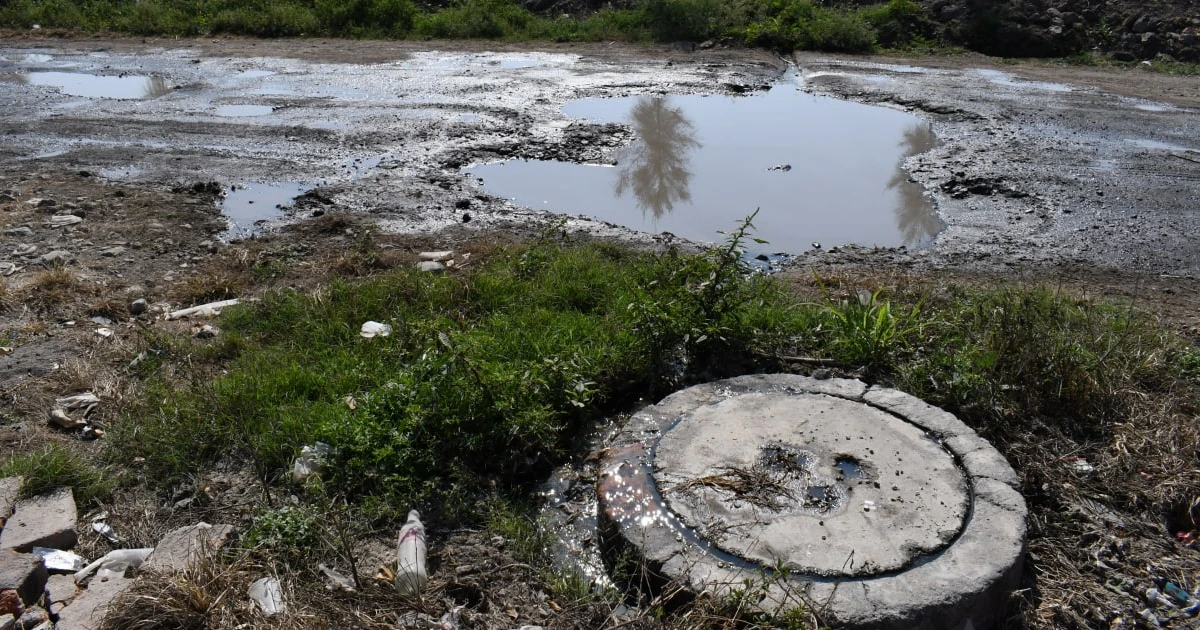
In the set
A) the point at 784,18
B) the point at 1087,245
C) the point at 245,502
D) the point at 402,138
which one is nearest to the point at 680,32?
the point at 784,18

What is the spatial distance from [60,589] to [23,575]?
12 cm

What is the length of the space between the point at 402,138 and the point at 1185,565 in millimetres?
6855

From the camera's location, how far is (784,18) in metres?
13.3

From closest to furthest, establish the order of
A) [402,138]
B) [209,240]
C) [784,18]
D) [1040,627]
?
[1040,627] < [209,240] < [402,138] < [784,18]

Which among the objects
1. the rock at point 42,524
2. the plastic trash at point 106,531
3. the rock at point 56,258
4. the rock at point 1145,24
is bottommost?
the plastic trash at point 106,531

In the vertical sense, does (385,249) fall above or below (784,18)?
below

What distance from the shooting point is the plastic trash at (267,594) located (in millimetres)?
2885

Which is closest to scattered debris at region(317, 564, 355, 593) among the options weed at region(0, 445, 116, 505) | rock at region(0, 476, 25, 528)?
weed at region(0, 445, 116, 505)

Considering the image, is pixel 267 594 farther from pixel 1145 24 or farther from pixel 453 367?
pixel 1145 24

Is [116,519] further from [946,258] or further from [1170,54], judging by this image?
[1170,54]

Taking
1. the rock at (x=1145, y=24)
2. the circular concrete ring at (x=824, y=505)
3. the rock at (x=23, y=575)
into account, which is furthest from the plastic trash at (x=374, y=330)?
the rock at (x=1145, y=24)

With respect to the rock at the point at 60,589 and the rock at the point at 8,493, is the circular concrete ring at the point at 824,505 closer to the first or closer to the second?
the rock at the point at 60,589

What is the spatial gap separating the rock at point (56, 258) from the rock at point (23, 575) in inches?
120

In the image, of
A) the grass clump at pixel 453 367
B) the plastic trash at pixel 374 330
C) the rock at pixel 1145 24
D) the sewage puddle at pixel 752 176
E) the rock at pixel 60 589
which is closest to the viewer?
the rock at pixel 60 589
